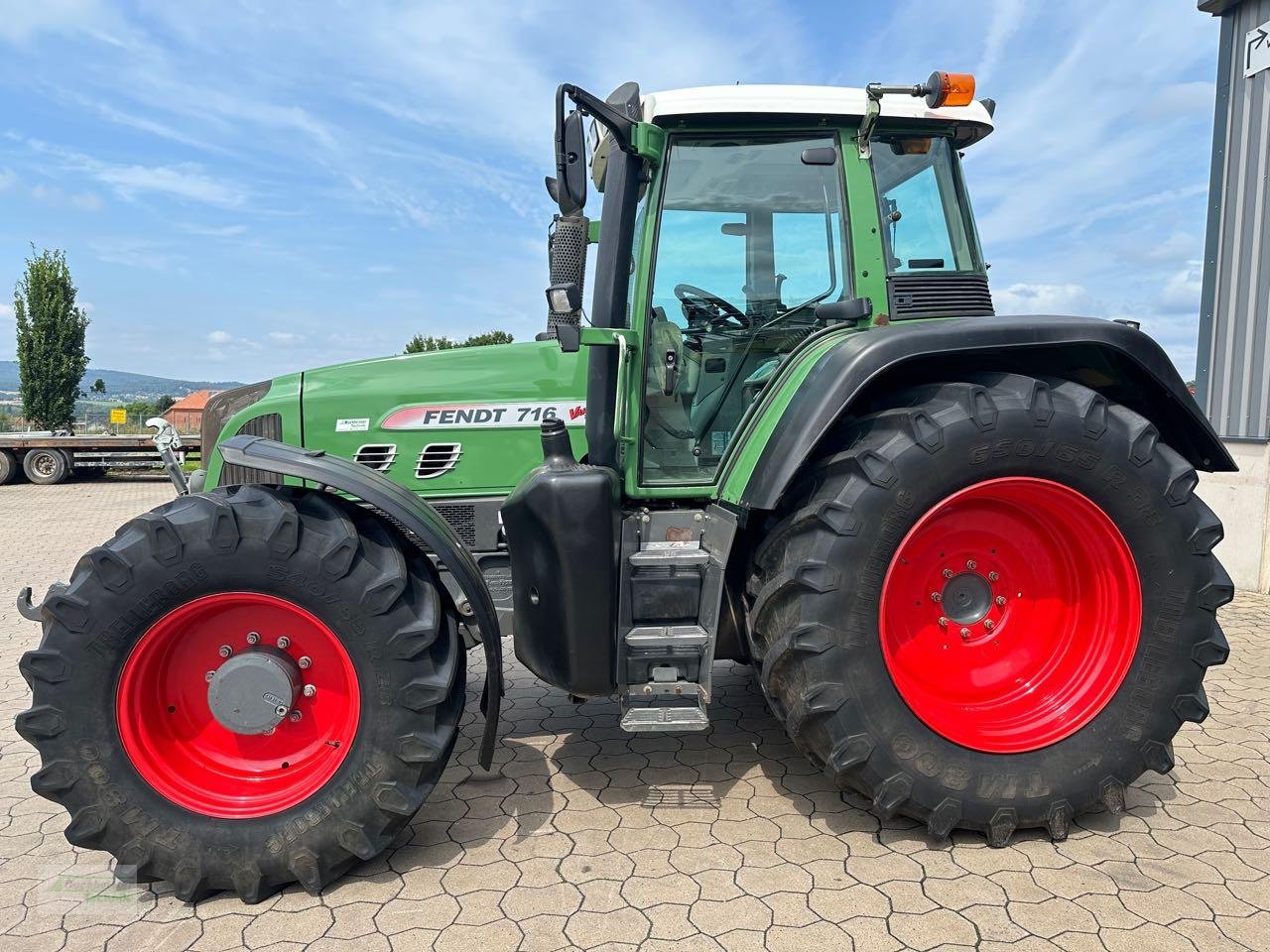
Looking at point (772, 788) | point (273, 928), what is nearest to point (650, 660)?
point (772, 788)

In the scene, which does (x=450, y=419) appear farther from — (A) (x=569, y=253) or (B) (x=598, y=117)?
(B) (x=598, y=117)

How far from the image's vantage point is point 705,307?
3.03 meters

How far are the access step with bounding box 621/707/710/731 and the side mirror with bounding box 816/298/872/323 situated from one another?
143 cm

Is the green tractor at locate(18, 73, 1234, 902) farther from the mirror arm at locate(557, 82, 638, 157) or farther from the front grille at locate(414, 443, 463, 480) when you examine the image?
the front grille at locate(414, 443, 463, 480)

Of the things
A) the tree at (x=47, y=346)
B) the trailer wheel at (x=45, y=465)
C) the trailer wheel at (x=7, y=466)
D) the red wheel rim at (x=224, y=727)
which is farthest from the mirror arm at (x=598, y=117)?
the tree at (x=47, y=346)

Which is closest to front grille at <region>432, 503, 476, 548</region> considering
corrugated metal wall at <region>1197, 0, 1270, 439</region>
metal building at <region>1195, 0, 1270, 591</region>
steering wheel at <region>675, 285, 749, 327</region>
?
steering wheel at <region>675, 285, 749, 327</region>

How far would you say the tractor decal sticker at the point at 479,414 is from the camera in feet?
11.0

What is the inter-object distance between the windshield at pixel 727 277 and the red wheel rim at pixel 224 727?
1.24 meters

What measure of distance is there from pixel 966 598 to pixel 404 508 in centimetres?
188

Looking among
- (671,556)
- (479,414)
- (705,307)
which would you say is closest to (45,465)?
(479,414)

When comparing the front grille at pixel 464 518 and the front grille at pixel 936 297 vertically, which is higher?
the front grille at pixel 936 297

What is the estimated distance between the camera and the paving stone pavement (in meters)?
2.22

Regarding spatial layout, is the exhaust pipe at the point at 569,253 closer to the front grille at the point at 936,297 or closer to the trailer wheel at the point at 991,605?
the trailer wheel at the point at 991,605

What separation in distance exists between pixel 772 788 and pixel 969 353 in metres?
1.69
